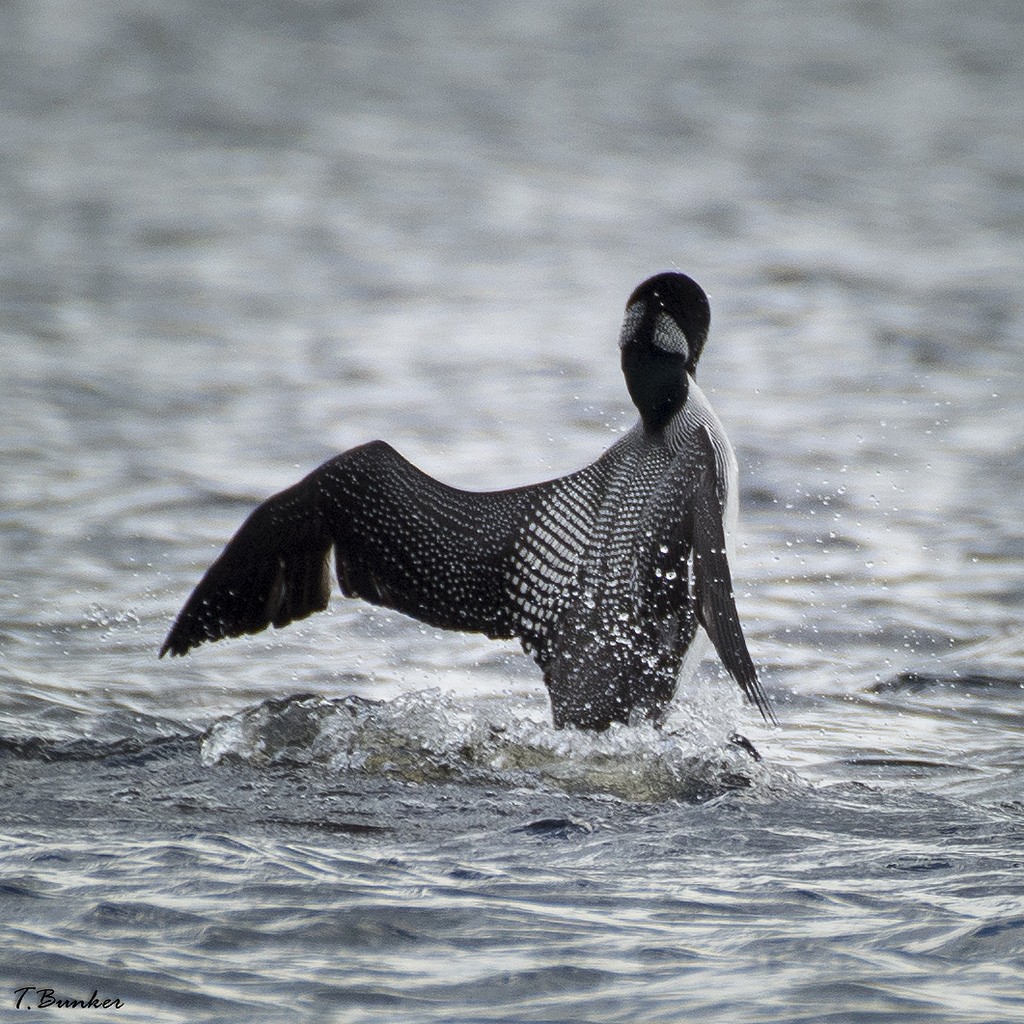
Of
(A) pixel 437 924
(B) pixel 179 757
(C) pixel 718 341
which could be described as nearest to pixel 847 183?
(C) pixel 718 341

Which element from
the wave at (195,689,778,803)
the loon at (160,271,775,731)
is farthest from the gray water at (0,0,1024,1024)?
the loon at (160,271,775,731)

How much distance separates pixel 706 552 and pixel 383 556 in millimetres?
1011

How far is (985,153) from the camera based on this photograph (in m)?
15.1

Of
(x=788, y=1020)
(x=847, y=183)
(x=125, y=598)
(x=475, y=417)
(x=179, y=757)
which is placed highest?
(x=847, y=183)

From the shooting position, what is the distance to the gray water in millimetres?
3434

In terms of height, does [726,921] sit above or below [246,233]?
below

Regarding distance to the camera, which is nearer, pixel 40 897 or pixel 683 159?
pixel 40 897

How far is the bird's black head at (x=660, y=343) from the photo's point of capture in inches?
207

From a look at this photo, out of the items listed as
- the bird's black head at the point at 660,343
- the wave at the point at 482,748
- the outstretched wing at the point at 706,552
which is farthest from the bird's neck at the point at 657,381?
the wave at the point at 482,748

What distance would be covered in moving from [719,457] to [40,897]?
2.36 m

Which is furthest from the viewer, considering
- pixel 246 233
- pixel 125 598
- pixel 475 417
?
pixel 246 233

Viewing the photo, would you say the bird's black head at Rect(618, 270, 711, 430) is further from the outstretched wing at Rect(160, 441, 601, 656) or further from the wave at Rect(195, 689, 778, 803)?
the wave at Rect(195, 689, 778, 803)

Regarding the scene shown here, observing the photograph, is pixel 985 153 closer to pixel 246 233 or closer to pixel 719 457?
pixel 246 233

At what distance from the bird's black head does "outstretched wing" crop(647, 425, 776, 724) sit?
0.18m
